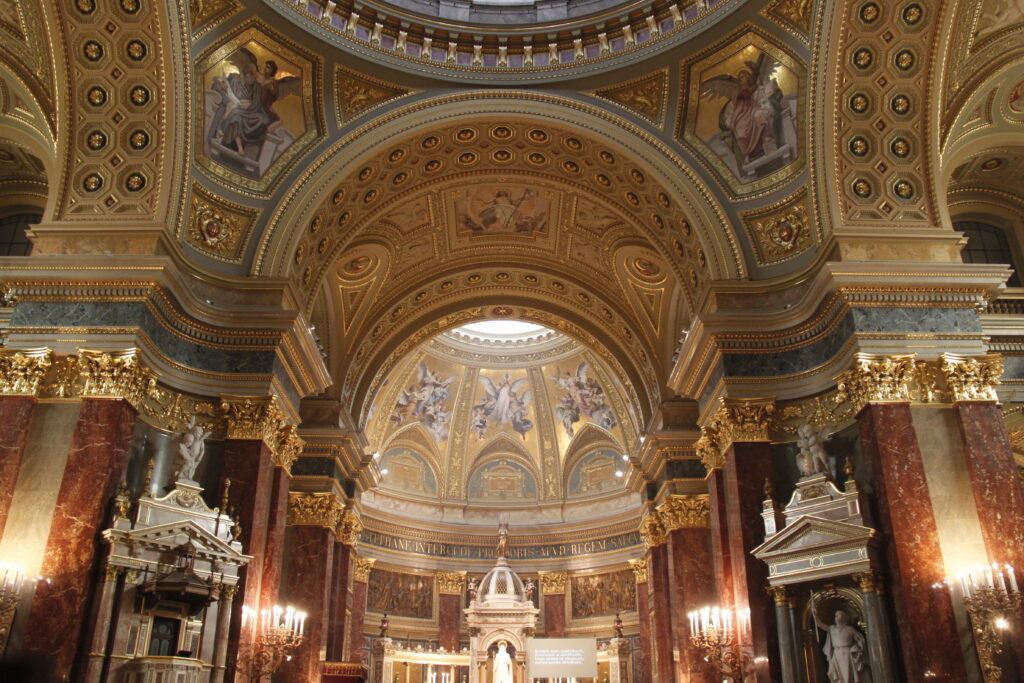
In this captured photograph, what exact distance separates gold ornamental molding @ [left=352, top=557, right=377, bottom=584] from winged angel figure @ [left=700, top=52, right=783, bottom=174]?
1583cm

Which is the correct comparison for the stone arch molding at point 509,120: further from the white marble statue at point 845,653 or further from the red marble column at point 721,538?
the white marble statue at point 845,653

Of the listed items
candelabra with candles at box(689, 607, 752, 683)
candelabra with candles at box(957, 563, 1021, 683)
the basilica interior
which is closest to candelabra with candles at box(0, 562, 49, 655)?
the basilica interior

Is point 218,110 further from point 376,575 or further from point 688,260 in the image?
point 376,575

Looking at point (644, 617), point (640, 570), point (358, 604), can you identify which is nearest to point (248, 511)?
point (358, 604)

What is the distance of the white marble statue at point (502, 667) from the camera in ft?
82.9

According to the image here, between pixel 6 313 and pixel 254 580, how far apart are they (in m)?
5.74

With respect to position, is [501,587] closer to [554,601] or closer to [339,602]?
[554,601]

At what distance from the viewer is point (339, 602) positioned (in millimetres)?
19484

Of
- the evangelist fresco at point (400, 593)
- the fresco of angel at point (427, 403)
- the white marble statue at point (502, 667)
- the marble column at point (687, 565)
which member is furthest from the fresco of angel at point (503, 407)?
the marble column at point (687, 565)

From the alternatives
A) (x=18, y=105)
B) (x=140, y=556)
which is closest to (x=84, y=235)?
(x=18, y=105)

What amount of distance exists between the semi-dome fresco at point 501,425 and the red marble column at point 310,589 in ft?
35.9

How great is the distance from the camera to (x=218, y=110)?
14.0m

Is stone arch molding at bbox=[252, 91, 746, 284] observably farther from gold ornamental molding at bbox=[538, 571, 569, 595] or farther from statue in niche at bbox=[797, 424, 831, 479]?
gold ornamental molding at bbox=[538, 571, 569, 595]

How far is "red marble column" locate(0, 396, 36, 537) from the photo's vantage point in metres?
10.7
